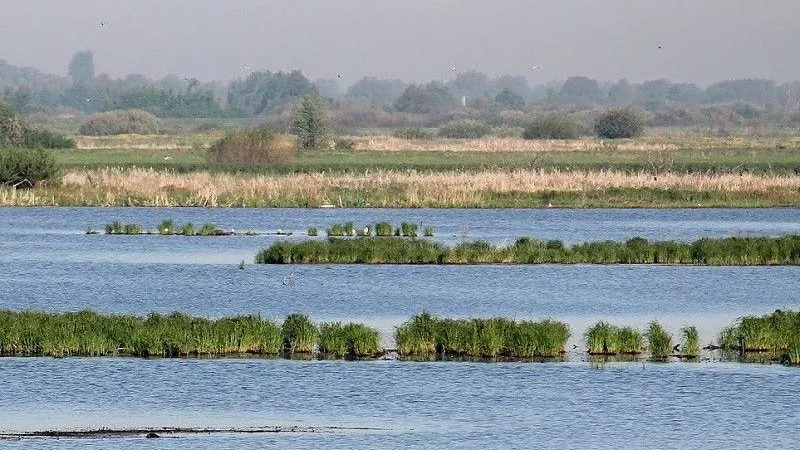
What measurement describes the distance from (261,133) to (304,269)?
49513 millimetres

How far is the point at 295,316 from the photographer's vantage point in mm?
29641

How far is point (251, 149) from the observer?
94.0 m

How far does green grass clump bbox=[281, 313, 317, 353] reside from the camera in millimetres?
28906

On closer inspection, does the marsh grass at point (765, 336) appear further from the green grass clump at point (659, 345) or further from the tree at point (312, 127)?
the tree at point (312, 127)

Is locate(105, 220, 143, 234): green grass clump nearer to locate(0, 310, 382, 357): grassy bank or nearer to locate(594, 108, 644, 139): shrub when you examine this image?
locate(0, 310, 382, 357): grassy bank

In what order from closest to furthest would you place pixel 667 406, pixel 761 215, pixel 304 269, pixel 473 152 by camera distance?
pixel 667 406 < pixel 304 269 < pixel 761 215 < pixel 473 152

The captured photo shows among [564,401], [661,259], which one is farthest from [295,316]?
[661,259]

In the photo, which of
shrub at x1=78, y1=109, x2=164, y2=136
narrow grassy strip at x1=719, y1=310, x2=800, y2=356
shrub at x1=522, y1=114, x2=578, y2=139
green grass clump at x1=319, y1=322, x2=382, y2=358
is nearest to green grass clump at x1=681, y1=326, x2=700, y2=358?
narrow grassy strip at x1=719, y1=310, x2=800, y2=356

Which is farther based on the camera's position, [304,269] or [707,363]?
[304,269]

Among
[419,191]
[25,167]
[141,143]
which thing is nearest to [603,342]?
[419,191]

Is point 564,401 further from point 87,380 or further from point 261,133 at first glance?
point 261,133

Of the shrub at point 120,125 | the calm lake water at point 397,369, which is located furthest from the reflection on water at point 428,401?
the shrub at point 120,125

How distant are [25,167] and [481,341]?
49.8 metres

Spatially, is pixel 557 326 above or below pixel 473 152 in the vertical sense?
below
